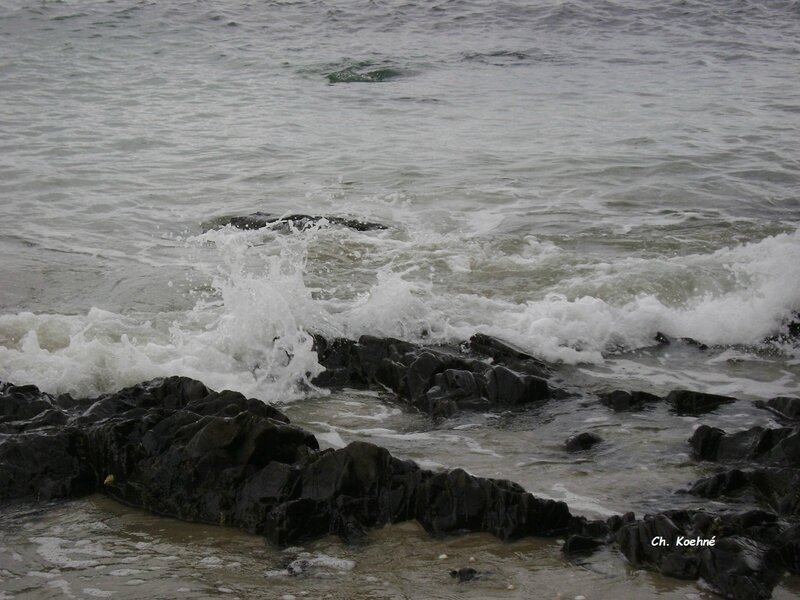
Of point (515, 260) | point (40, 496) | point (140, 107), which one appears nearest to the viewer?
point (40, 496)

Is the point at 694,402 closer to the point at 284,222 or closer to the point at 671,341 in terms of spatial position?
the point at 671,341

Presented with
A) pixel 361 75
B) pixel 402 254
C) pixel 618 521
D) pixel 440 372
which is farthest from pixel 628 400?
pixel 361 75

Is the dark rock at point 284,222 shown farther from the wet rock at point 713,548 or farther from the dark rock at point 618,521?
the wet rock at point 713,548

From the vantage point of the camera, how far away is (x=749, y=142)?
1328 centimetres

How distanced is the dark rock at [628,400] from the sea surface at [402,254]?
0.12 meters

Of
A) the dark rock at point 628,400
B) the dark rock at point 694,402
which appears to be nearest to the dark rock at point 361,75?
the dark rock at point 628,400

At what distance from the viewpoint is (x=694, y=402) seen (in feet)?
17.2

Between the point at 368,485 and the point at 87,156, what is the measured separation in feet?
33.3

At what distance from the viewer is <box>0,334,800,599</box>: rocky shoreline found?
12.0 ft

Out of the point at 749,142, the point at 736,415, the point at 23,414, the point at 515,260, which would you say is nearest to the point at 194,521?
the point at 23,414

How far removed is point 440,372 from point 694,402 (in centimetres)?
150

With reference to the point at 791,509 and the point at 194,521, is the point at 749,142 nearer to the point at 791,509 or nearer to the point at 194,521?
the point at 791,509

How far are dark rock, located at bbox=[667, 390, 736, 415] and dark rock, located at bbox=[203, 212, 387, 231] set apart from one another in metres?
4.84

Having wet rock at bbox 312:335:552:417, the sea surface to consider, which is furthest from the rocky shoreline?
wet rock at bbox 312:335:552:417
